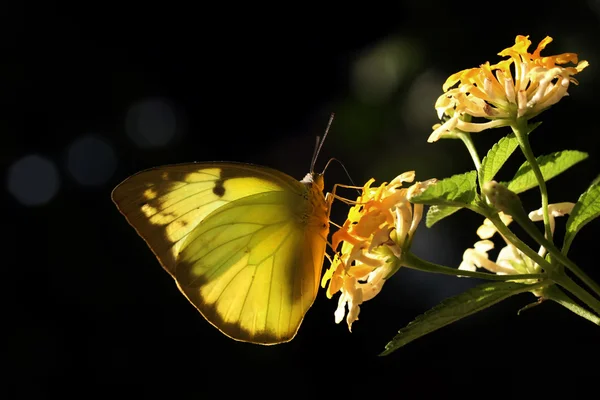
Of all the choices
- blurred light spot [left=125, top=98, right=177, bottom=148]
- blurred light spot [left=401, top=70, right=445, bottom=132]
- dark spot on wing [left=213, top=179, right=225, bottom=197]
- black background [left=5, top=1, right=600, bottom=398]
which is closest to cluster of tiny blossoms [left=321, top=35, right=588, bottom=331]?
dark spot on wing [left=213, top=179, right=225, bottom=197]

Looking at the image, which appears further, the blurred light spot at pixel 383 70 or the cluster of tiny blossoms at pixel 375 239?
the blurred light spot at pixel 383 70

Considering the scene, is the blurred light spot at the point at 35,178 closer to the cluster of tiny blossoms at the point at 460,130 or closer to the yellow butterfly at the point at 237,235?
the yellow butterfly at the point at 237,235

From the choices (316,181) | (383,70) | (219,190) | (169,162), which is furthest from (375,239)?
(169,162)

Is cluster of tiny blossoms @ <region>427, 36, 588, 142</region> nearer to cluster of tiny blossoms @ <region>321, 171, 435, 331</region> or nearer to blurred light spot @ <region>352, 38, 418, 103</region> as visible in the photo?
cluster of tiny blossoms @ <region>321, 171, 435, 331</region>

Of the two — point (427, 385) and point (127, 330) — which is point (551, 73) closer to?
point (427, 385)

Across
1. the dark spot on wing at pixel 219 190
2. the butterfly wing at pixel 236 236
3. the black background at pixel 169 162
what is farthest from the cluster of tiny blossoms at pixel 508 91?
the black background at pixel 169 162

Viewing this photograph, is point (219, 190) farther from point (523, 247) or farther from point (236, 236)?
point (523, 247)
